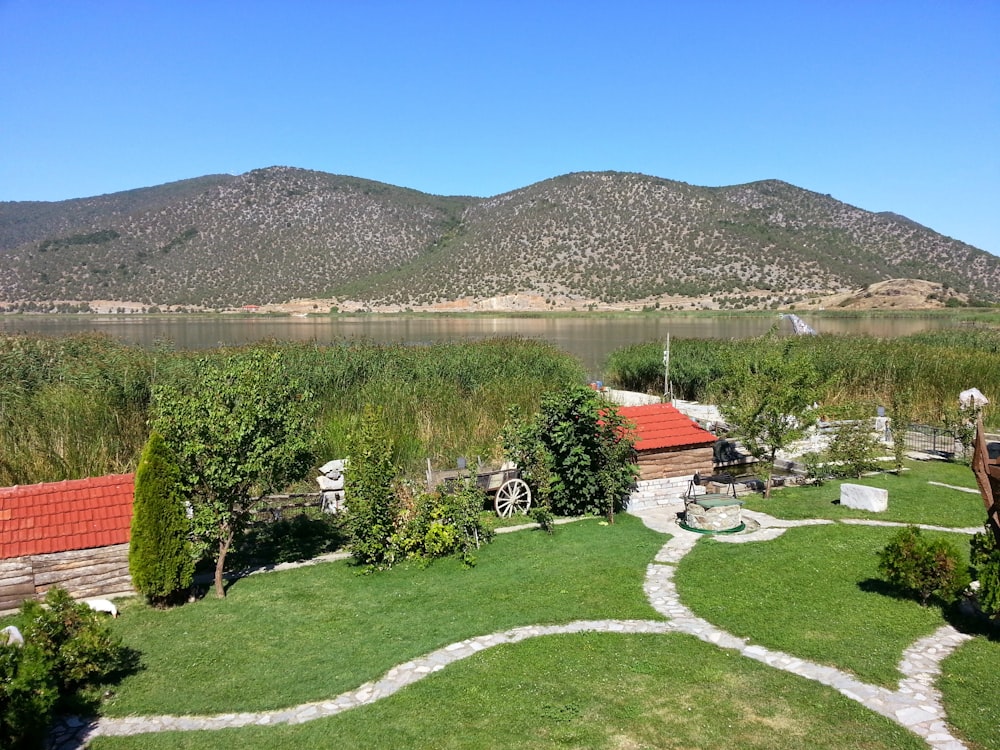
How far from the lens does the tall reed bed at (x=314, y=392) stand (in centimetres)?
1310

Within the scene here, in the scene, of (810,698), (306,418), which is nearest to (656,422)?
(306,418)

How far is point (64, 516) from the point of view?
28.7 ft

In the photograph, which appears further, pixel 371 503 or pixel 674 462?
pixel 674 462

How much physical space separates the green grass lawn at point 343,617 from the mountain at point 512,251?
2718 inches

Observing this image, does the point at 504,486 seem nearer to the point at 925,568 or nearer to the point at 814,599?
the point at 814,599

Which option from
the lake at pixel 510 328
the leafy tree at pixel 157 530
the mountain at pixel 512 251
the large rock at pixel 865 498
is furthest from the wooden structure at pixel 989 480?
the mountain at pixel 512 251

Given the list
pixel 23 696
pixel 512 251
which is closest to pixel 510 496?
pixel 23 696

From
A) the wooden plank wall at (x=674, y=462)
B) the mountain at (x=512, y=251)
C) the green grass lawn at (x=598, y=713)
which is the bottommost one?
the green grass lawn at (x=598, y=713)

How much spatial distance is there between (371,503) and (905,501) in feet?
33.1

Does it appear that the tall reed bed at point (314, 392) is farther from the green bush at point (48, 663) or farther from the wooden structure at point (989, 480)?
the wooden structure at point (989, 480)

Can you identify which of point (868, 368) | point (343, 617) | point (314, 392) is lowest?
point (343, 617)

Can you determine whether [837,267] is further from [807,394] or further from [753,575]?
[753,575]

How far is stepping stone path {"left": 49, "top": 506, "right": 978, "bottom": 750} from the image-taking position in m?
5.75

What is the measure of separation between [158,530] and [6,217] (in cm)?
16960
